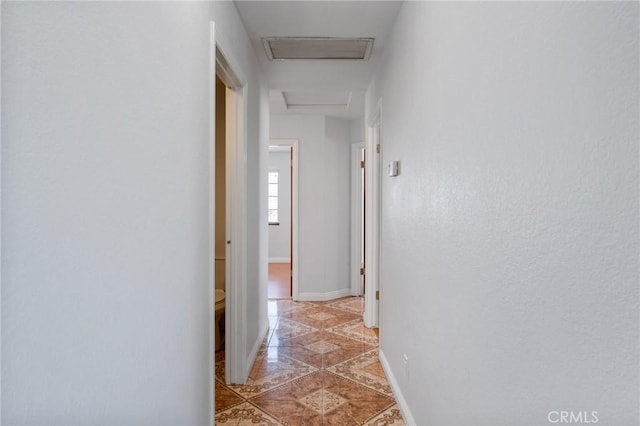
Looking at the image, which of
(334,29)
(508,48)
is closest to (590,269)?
(508,48)

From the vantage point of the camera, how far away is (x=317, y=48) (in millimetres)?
2846

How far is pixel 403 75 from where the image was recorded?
7.21 ft

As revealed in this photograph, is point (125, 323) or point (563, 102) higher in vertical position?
point (563, 102)

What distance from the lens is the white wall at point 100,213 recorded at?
0.72 meters

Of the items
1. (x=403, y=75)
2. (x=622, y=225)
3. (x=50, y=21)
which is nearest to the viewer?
(x=622, y=225)

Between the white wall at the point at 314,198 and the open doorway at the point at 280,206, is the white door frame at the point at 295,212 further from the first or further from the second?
the open doorway at the point at 280,206

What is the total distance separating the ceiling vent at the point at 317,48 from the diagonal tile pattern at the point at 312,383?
2.37 m

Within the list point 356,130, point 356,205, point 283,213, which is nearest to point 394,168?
point 356,205

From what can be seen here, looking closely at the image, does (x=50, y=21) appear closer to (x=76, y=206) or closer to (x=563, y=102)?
(x=76, y=206)

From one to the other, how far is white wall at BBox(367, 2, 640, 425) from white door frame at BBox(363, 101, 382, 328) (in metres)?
1.98

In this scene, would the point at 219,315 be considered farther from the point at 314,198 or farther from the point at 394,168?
the point at 314,198

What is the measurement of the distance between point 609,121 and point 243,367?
2.46m

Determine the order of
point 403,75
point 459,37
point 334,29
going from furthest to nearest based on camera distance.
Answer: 1. point 334,29
2. point 403,75
3. point 459,37

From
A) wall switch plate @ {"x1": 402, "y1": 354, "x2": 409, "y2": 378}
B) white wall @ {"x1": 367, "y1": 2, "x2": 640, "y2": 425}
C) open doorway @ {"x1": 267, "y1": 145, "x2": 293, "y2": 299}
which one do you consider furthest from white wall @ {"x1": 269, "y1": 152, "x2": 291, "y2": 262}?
white wall @ {"x1": 367, "y1": 2, "x2": 640, "y2": 425}
